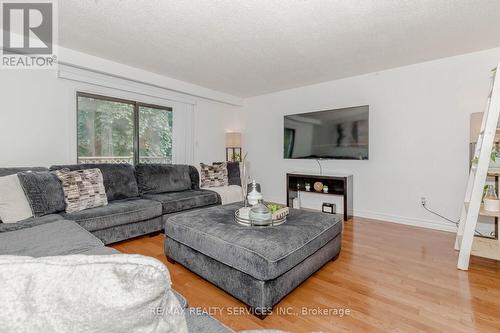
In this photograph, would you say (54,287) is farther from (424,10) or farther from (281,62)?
(281,62)

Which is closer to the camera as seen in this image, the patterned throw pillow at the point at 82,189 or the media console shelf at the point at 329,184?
the patterned throw pillow at the point at 82,189

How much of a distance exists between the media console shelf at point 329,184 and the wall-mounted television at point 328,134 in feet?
1.21

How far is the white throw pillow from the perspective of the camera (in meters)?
2.21

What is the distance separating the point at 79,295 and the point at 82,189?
2786 millimetres

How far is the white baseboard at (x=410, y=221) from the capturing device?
3352 mm

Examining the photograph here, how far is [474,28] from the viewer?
8.32 feet

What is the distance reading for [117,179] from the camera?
3211mm

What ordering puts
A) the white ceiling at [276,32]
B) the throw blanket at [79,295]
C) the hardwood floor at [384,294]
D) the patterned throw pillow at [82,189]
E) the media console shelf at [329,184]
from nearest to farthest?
the throw blanket at [79,295]
the hardwood floor at [384,294]
the white ceiling at [276,32]
the patterned throw pillow at [82,189]
the media console shelf at [329,184]

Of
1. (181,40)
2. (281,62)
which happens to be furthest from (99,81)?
(281,62)

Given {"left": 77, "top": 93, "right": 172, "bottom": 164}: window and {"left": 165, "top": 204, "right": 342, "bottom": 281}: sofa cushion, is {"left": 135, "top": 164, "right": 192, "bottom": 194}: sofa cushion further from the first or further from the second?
{"left": 165, "top": 204, "right": 342, "bottom": 281}: sofa cushion

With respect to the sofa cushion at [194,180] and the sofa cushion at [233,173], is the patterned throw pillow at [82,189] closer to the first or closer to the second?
the sofa cushion at [194,180]

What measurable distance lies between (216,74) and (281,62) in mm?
1092

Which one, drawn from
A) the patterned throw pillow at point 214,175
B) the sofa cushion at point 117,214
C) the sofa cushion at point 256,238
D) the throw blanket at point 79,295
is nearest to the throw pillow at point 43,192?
the sofa cushion at point 117,214

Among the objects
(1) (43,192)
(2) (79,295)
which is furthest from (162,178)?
(2) (79,295)
